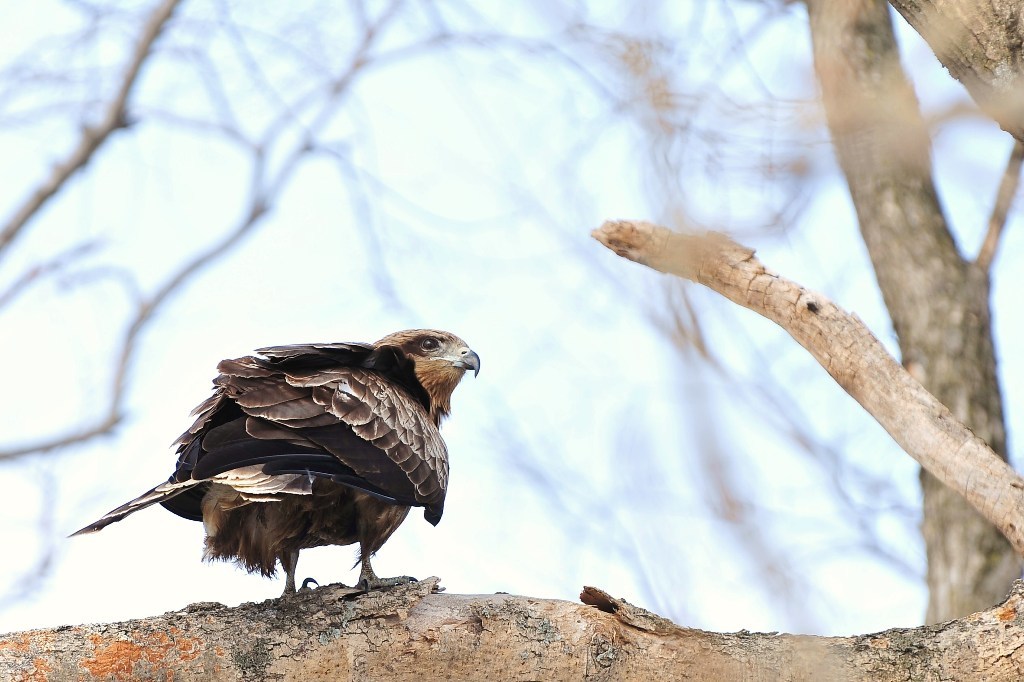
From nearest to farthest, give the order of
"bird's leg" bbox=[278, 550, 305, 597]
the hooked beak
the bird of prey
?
1. the bird of prey
2. "bird's leg" bbox=[278, 550, 305, 597]
3. the hooked beak

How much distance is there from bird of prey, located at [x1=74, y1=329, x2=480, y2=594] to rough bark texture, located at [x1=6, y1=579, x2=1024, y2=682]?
1.24 feet

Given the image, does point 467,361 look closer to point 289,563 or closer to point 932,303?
point 289,563

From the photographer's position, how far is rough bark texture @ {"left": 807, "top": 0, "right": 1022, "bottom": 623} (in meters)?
6.28

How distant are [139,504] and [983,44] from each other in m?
3.47

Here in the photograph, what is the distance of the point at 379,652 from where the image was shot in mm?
3840

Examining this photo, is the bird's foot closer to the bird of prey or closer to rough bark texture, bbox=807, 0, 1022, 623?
the bird of prey

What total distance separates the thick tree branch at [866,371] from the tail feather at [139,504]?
1988 millimetres

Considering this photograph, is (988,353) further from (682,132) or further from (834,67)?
(682,132)

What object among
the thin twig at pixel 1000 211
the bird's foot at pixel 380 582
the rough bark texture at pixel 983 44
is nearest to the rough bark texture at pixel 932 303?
the thin twig at pixel 1000 211

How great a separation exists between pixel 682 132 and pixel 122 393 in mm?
6766

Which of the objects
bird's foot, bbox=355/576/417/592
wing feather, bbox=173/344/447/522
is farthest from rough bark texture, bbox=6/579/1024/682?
wing feather, bbox=173/344/447/522

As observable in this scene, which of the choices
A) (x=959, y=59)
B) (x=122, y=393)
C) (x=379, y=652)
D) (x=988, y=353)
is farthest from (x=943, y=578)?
(x=122, y=393)

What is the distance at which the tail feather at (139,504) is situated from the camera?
404 centimetres

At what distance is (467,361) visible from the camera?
19.5 ft
